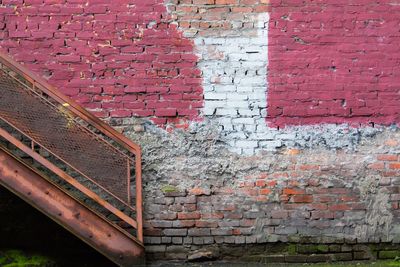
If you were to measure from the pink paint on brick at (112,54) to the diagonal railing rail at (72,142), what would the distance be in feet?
0.93

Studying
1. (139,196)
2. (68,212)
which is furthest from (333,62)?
(68,212)

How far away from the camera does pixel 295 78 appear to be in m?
5.38

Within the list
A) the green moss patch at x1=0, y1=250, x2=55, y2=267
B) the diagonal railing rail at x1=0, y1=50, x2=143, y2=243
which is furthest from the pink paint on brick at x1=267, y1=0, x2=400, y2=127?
the green moss patch at x1=0, y1=250, x2=55, y2=267

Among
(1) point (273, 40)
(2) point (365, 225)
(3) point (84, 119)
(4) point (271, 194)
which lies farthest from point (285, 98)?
(3) point (84, 119)

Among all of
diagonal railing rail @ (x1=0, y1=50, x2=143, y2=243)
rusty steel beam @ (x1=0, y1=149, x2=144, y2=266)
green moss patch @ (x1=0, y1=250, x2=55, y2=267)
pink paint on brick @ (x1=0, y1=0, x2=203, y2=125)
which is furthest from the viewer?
pink paint on brick @ (x1=0, y1=0, x2=203, y2=125)

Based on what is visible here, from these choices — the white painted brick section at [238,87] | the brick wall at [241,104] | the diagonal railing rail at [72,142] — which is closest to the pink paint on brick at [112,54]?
the brick wall at [241,104]

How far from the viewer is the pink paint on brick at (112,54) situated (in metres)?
5.36

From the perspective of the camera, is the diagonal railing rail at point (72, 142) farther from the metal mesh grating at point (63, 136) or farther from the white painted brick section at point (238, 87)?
the white painted brick section at point (238, 87)

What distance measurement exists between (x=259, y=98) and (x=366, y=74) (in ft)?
3.47

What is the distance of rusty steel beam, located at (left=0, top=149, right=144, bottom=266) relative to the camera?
457cm

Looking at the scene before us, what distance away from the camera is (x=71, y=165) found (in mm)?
4832

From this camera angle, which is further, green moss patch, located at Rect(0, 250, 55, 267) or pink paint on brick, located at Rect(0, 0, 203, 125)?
pink paint on brick, located at Rect(0, 0, 203, 125)

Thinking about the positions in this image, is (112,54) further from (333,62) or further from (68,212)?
(333,62)

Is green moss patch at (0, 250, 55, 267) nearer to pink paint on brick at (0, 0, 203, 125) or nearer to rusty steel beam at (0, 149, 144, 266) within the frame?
rusty steel beam at (0, 149, 144, 266)
